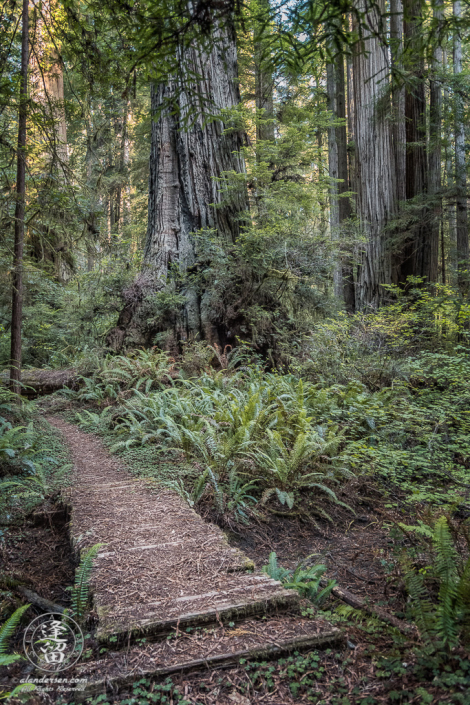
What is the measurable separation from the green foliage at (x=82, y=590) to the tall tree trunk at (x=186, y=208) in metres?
5.95

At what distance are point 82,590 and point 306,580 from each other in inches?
61.4

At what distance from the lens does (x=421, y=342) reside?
23.6ft

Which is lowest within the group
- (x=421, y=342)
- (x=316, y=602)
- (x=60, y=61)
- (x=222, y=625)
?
(x=316, y=602)

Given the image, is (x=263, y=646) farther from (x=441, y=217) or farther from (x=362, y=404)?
(x=441, y=217)

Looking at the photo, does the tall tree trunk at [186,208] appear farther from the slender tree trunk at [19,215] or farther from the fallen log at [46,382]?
the slender tree trunk at [19,215]

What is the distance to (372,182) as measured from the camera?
10.5 m

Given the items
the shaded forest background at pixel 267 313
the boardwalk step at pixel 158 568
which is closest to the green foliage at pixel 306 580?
the shaded forest background at pixel 267 313

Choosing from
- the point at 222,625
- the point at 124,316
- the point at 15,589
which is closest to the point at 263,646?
the point at 222,625

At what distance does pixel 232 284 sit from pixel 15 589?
6061 mm

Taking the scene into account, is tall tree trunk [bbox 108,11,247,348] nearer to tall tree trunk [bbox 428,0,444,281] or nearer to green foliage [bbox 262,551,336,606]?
tall tree trunk [bbox 428,0,444,281]

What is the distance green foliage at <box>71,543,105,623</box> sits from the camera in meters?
2.24
